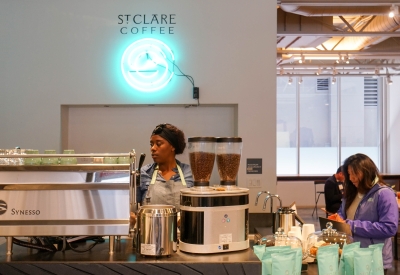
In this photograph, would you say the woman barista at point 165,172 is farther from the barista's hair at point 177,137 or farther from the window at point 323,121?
the window at point 323,121

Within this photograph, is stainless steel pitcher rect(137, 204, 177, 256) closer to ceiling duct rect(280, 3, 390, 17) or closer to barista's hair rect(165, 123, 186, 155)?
barista's hair rect(165, 123, 186, 155)

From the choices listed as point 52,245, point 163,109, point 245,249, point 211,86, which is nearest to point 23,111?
point 163,109

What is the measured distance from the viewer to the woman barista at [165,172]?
3365 millimetres

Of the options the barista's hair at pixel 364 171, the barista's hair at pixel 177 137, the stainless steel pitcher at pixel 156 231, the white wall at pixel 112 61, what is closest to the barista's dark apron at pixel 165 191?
the barista's hair at pixel 177 137

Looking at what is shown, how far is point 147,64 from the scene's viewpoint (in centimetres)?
465

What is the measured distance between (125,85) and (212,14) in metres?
1.02

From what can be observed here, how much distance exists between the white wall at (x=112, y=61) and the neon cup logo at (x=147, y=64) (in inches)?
2.5

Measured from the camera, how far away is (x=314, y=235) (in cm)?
265

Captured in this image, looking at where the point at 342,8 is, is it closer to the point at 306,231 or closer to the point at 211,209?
the point at 306,231

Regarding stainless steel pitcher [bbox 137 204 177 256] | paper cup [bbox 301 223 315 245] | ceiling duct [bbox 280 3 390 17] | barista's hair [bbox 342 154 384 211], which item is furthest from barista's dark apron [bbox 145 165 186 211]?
ceiling duct [bbox 280 3 390 17]

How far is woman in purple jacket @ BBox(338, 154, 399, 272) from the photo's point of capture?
11.3ft

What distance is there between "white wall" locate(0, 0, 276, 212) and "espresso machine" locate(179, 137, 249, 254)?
7.45 ft

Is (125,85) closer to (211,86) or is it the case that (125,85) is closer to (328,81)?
(211,86)

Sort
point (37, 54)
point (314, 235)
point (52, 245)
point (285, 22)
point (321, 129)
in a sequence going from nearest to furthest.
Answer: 1. point (52, 245)
2. point (314, 235)
3. point (37, 54)
4. point (285, 22)
5. point (321, 129)
